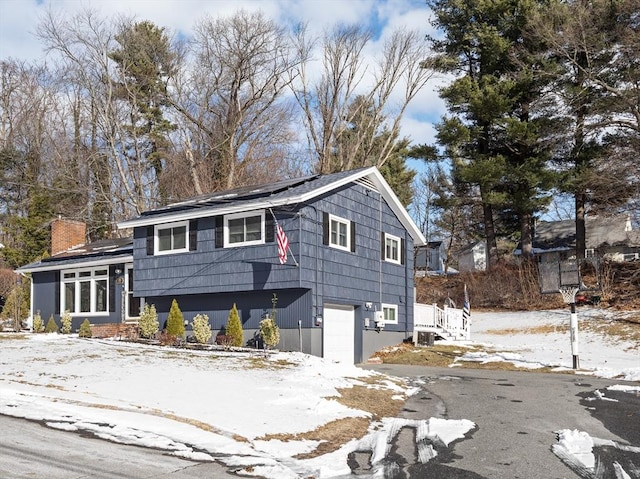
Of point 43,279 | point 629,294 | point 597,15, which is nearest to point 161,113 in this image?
point 43,279

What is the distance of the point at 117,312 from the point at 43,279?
469 centimetres

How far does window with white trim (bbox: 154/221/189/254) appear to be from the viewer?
20703mm

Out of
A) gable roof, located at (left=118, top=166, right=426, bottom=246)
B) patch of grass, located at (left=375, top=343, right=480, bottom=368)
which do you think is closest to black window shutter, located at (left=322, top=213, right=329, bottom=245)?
gable roof, located at (left=118, top=166, right=426, bottom=246)

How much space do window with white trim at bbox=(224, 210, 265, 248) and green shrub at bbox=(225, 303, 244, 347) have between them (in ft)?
6.76

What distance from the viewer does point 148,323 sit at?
19.9 meters

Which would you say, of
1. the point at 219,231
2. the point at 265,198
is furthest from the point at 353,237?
the point at 219,231

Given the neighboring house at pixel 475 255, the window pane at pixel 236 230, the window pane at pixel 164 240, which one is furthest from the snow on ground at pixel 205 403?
the neighboring house at pixel 475 255

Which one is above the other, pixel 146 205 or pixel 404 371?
pixel 146 205

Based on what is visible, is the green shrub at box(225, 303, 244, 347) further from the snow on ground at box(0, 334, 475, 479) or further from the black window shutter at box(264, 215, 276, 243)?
the snow on ground at box(0, 334, 475, 479)

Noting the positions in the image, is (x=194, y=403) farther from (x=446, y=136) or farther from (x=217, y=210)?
(x=446, y=136)

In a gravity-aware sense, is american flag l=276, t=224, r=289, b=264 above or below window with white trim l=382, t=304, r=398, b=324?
above

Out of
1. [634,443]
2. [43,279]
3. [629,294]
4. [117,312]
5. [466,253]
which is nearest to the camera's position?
[634,443]

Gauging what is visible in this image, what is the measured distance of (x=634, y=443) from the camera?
857 cm

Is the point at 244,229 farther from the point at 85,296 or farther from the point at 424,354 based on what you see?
the point at 85,296
